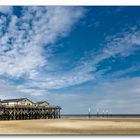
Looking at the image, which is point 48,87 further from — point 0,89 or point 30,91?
point 0,89

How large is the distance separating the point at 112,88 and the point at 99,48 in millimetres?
1384

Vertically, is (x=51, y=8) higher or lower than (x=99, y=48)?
higher

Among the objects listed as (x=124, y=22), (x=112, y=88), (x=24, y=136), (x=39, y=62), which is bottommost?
(x=24, y=136)

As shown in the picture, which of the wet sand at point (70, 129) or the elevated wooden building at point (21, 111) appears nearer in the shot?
the wet sand at point (70, 129)

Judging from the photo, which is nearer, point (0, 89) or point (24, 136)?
point (24, 136)

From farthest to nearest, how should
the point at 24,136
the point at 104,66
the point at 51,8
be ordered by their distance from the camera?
the point at 104,66 → the point at 51,8 → the point at 24,136

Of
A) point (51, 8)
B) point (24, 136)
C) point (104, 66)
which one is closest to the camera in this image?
point (24, 136)

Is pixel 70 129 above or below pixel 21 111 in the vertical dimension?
below

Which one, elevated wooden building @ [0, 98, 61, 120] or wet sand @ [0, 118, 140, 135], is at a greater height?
elevated wooden building @ [0, 98, 61, 120]

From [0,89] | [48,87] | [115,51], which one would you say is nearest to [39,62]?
[48,87]

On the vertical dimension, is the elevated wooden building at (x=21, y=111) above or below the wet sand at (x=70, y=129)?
above

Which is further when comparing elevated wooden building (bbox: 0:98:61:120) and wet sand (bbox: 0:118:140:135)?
elevated wooden building (bbox: 0:98:61:120)

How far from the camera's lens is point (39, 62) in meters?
11.7

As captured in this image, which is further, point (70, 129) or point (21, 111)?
point (21, 111)
